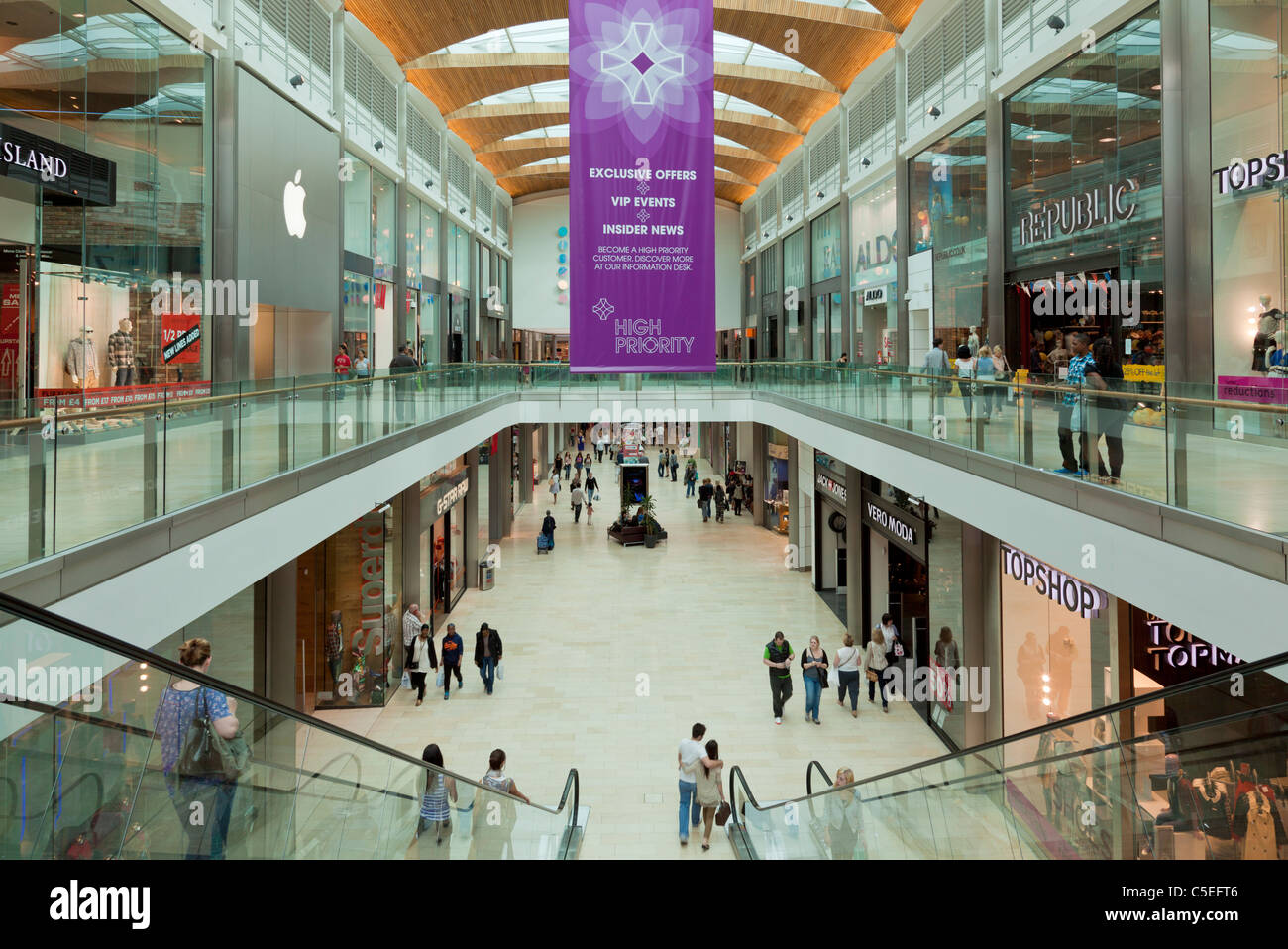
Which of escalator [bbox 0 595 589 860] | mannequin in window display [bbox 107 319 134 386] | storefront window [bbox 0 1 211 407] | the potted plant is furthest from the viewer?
the potted plant

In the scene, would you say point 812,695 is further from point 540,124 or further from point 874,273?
point 540,124

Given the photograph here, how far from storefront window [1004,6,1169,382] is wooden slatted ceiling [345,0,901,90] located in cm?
689

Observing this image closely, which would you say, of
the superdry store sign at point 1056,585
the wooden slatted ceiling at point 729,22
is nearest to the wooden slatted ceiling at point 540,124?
the wooden slatted ceiling at point 729,22

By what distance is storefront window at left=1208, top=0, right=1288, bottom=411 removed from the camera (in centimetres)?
872

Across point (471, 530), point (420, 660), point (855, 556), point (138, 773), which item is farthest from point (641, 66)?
point (471, 530)

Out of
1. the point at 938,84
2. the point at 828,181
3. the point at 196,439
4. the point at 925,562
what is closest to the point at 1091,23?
the point at 938,84

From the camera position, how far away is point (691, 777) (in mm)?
9250

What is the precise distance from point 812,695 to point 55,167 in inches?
440

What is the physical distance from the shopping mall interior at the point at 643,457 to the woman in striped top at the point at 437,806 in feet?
0.11

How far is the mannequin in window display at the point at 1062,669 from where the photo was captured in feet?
29.8

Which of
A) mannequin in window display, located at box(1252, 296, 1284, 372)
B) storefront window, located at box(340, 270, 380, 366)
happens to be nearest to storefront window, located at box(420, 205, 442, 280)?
storefront window, located at box(340, 270, 380, 366)

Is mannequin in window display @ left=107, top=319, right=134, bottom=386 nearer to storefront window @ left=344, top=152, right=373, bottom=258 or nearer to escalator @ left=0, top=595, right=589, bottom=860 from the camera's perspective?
storefront window @ left=344, top=152, right=373, bottom=258
